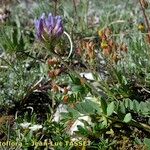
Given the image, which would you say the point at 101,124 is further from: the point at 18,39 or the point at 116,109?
the point at 18,39

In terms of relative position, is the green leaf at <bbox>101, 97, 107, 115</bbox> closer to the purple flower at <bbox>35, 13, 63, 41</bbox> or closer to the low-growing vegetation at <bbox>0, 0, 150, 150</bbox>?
Answer: the low-growing vegetation at <bbox>0, 0, 150, 150</bbox>

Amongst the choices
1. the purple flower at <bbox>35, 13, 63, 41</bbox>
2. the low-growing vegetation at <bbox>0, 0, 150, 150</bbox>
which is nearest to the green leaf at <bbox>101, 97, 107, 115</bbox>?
the low-growing vegetation at <bbox>0, 0, 150, 150</bbox>

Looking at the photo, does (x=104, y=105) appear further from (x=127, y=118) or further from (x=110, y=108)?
(x=127, y=118)

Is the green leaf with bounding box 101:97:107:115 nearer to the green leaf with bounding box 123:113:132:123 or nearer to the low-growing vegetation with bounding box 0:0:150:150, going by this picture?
the low-growing vegetation with bounding box 0:0:150:150

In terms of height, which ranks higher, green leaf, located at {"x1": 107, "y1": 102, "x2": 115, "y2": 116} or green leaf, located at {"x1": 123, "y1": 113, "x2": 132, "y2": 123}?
green leaf, located at {"x1": 107, "y1": 102, "x2": 115, "y2": 116}

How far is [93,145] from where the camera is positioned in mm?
2430

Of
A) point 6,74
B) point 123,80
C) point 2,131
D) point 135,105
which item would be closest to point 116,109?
point 135,105

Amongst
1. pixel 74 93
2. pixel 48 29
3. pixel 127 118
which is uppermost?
pixel 48 29

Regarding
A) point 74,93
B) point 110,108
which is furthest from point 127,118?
point 74,93

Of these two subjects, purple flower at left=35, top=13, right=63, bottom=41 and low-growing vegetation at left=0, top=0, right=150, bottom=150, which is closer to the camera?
purple flower at left=35, top=13, right=63, bottom=41

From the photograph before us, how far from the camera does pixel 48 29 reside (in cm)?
234

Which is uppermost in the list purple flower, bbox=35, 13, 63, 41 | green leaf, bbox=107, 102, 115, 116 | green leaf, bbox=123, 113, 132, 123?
purple flower, bbox=35, 13, 63, 41

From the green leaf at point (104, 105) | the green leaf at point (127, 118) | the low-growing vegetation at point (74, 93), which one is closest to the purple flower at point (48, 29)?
the low-growing vegetation at point (74, 93)

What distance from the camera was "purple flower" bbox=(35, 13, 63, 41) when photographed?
91.1 inches
